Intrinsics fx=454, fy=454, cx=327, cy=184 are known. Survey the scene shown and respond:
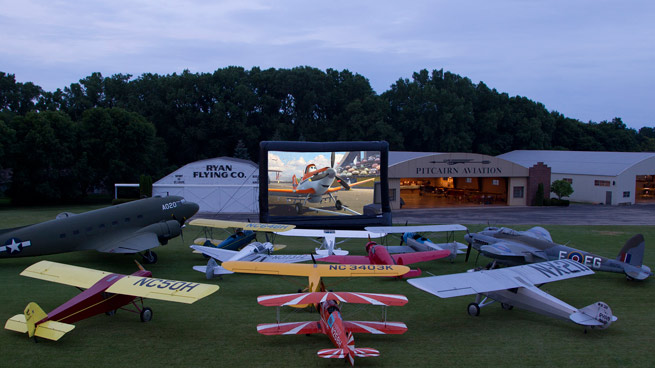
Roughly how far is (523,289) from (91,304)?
10449 millimetres

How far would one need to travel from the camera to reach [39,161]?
37938 millimetres

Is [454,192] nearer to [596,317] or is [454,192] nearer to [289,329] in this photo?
[596,317]

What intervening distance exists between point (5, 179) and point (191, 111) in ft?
78.8

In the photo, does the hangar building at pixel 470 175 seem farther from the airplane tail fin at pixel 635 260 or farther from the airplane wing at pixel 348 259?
the airplane tail fin at pixel 635 260

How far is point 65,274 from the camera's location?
11.5 m

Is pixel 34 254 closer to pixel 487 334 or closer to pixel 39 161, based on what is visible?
pixel 487 334

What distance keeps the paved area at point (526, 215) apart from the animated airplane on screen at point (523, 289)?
689 inches

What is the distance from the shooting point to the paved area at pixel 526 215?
30.2m

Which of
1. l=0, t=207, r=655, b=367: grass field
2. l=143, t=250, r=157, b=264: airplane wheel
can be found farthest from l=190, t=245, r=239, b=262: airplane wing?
l=143, t=250, r=157, b=264: airplane wheel

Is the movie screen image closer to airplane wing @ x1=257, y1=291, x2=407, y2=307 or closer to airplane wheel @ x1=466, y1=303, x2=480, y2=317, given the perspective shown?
airplane wheel @ x1=466, y1=303, x2=480, y2=317

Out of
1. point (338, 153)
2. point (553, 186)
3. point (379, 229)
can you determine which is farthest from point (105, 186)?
point (553, 186)

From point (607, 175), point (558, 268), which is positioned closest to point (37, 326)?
point (558, 268)

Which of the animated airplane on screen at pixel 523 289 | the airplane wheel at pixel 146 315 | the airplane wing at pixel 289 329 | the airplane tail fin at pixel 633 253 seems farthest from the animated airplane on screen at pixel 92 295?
the airplane tail fin at pixel 633 253

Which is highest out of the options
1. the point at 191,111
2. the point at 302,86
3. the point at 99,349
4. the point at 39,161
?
the point at 302,86
